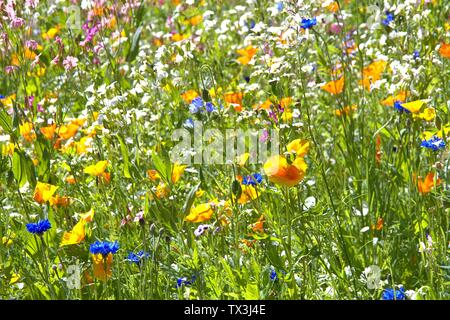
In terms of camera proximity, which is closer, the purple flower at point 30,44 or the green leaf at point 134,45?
the purple flower at point 30,44

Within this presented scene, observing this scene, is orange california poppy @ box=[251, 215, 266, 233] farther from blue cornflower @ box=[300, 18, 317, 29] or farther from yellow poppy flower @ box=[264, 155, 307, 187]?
blue cornflower @ box=[300, 18, 317, 29]

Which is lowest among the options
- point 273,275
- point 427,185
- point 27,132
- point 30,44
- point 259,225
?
point 273,275

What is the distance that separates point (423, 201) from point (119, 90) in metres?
1.04

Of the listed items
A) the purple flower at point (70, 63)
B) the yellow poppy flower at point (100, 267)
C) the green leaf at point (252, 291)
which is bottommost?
the green leaf at point (252, 291)

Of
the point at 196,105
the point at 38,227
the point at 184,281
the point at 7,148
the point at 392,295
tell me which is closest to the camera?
the point at 392,295

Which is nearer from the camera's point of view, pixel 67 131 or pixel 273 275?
pixel 273 275

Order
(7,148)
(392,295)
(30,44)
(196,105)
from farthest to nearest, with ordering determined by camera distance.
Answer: (30,44)
(7,148)
(196,105)
(392,295)

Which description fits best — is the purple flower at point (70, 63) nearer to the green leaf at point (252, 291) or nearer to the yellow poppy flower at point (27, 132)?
the yellow poppy flower at point (27, 132)

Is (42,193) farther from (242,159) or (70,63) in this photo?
(70,63)

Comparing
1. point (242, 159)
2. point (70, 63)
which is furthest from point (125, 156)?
point (70, 63)

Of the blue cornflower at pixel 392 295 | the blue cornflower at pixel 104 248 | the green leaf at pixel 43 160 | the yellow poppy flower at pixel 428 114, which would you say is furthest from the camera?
the green leaf at pixel 43 160

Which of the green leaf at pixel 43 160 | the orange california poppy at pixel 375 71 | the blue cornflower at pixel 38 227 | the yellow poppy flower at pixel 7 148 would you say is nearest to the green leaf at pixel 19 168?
the green leaf at pixel 43 160

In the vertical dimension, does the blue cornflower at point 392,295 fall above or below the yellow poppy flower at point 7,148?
below

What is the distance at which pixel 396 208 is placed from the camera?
103 inches
